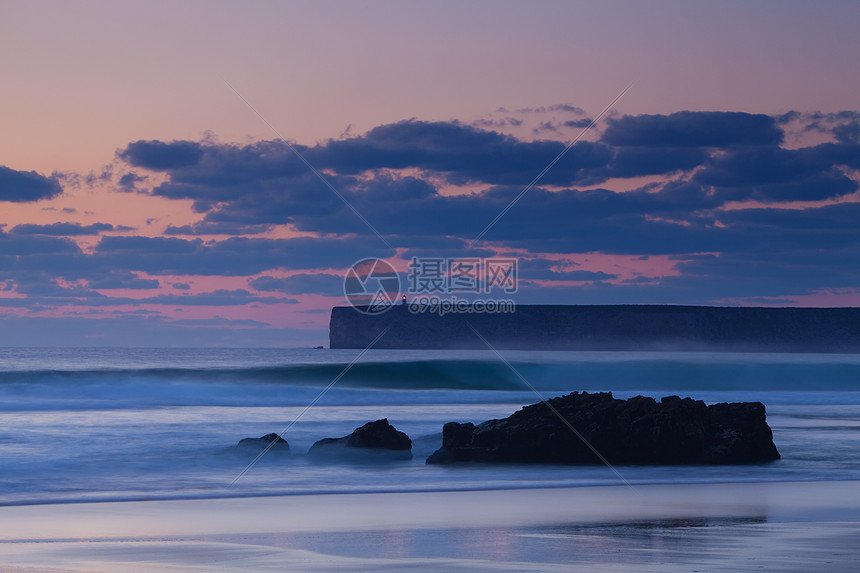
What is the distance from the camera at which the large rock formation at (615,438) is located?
1177 cm

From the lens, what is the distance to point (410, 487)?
9.88 m

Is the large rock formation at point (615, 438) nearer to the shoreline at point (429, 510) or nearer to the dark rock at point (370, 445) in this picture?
the dark rock at point (370, 445)

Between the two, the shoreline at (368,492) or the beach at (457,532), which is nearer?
the beach at (457,532)

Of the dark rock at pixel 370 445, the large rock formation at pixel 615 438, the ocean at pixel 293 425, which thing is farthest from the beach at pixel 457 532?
the dark rock at pixel 370 445

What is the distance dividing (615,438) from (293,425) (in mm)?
7509

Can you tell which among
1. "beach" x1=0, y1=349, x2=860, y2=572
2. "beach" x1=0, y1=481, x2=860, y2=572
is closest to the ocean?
"beach" x1=0, y1=349, x2=860, y2=572

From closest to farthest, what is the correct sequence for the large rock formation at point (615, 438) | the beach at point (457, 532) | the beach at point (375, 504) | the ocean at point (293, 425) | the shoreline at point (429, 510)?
the beach at point (457, 532) < the beach at point (375, 504) < the shoreline at point (429, 510) < the ocean at point (293, 425) < the large rock formation at point (615, 438)

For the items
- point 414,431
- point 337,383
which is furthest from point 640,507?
point 337,383

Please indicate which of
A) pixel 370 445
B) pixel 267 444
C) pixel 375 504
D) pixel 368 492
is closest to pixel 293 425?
pixel 267 444

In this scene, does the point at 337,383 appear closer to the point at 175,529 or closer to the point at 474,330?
the point at 175,529

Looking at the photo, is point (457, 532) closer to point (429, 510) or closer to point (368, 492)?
point (429, 510)

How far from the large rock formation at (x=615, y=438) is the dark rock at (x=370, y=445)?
741mm

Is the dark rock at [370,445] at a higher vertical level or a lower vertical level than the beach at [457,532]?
higher

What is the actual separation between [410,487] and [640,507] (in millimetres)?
2497
